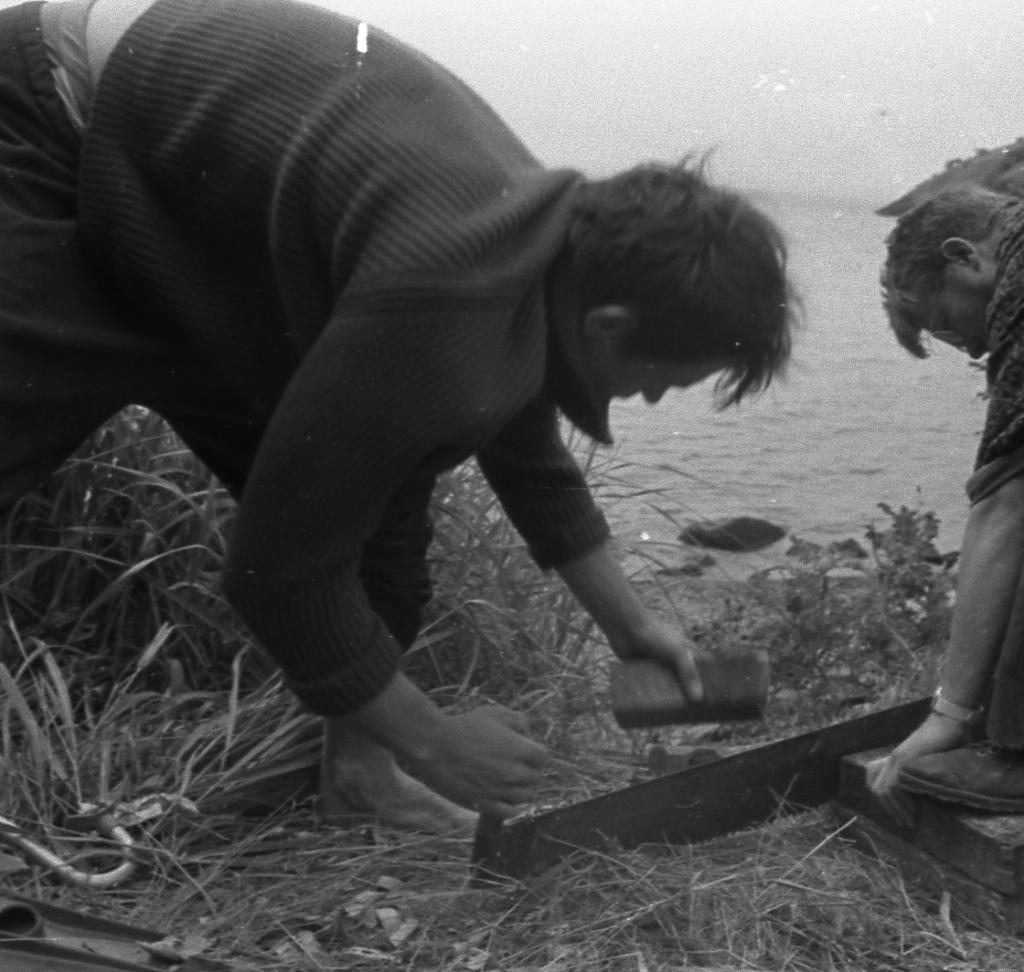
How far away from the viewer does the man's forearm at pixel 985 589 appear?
2.99 meters

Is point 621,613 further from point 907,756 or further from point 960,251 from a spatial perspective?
point 960,251

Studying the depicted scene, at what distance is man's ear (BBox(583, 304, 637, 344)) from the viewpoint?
231cm

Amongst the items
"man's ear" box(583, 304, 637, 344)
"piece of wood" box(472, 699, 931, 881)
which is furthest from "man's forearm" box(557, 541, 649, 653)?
"man's ear" box(583, 304, 637, 344)

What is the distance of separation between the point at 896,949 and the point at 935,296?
1.06m

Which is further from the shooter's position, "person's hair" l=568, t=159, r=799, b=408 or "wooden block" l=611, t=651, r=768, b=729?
"wooden block" l=611, t=651, r=768, b=729

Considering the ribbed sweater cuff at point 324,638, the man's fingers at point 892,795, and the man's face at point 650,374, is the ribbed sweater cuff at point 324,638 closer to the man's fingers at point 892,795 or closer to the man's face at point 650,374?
the man's face at point 650,374

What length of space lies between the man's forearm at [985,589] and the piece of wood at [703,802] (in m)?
0.25

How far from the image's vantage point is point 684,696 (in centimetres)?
303

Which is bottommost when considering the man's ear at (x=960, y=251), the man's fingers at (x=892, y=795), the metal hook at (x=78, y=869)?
the metal hook at (x=78, y=869)

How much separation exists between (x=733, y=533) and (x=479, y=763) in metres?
2.86

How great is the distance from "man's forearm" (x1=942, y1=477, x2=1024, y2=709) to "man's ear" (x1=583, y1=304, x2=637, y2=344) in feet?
3.11

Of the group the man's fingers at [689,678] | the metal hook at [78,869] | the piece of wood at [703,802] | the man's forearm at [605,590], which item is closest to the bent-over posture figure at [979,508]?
the piece of wood at [703,802]

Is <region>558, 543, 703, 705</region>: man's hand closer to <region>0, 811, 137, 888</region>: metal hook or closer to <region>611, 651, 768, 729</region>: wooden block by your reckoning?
<region>611, 651, 768, 729</region>: wooden block

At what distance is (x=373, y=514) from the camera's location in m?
2.31
